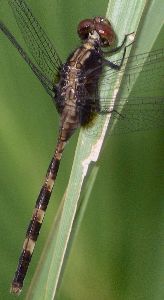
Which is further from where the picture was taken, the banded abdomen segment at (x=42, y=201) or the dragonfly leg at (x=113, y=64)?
the banded abdomen segment at (x=42, y=201)

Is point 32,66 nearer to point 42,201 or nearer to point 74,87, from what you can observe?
point 74,87

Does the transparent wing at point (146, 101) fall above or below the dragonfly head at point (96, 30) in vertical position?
below

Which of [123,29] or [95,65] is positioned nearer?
[123,29]

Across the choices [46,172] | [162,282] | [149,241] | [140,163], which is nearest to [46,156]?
[46,172]

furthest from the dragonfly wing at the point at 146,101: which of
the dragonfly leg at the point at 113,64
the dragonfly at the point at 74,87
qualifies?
the dragonfly leg at the point at 113,64

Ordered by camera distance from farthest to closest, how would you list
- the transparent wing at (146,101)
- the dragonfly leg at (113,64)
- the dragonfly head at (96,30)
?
the transparent wing at (146,101) < the dragonfly head at (96,30) < the dragonfly leg at (113,64)

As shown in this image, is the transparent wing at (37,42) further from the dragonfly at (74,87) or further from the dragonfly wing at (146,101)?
the dragonfly wing at (146,101)

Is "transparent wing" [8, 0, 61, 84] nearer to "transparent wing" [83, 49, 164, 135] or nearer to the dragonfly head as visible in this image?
the dragonfly head

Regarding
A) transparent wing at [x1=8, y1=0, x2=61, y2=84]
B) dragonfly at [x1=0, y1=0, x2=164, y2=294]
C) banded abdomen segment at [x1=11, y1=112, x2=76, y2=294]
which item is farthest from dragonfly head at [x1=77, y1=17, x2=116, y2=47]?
banded abdomen segment at [x1=11, y1=112, x2=76, y2=294]

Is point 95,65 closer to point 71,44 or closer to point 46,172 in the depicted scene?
point 71,44
